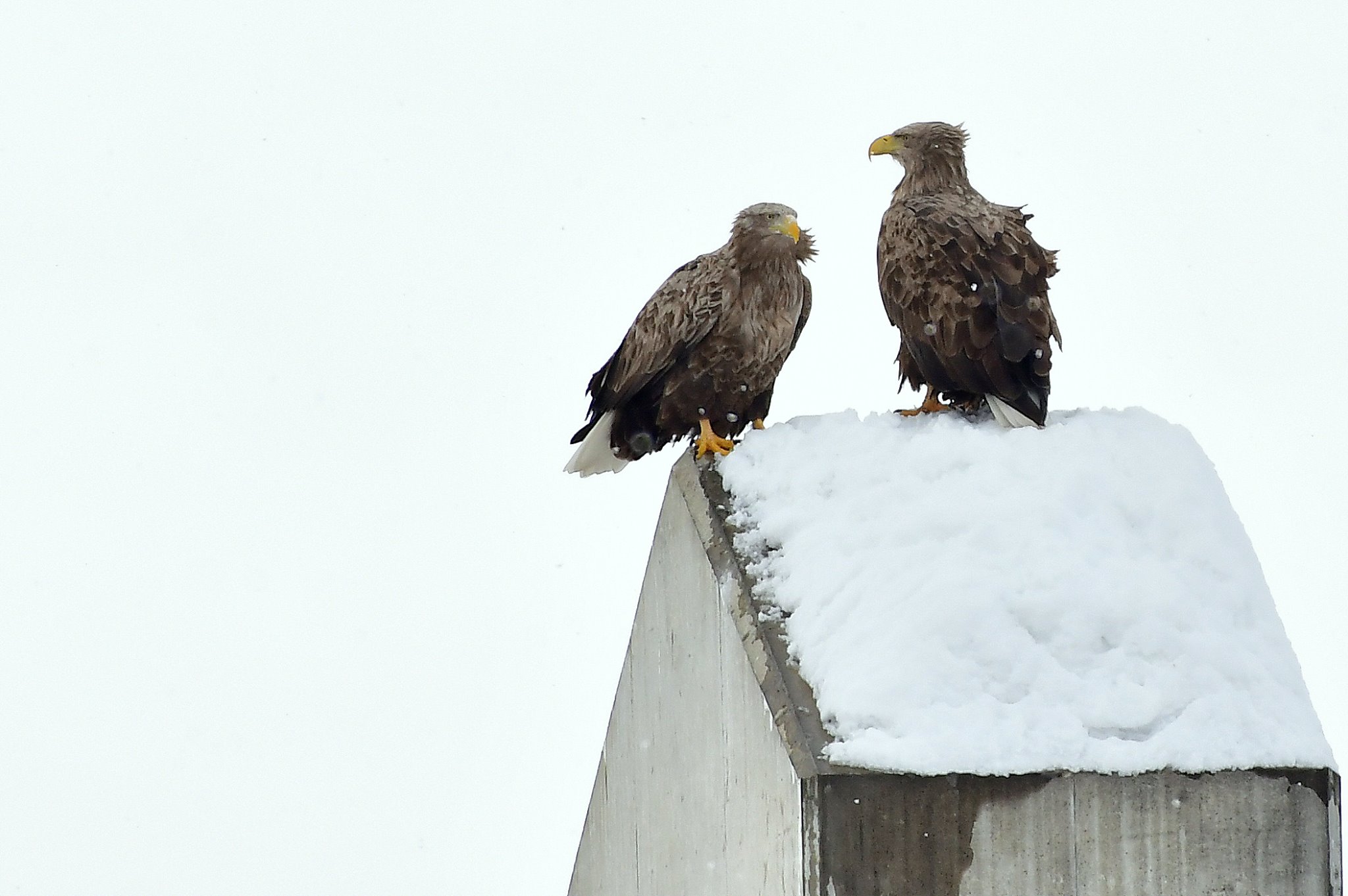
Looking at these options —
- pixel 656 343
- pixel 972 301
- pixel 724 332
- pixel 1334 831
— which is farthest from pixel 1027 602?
pixel 656 343

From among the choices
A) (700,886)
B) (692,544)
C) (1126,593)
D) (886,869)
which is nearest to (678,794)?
(700,886)

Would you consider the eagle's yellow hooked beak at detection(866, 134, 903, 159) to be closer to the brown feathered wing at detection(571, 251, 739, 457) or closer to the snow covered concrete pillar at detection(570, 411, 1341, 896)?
the brown feathered wing at detection(571, 251, 739, 457)

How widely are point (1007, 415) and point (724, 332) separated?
41.7 inches

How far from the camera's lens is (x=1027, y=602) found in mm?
3549

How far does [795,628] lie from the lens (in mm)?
3641

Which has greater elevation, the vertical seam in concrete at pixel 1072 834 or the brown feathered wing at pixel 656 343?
the brown feathered wing at pixel 656 343

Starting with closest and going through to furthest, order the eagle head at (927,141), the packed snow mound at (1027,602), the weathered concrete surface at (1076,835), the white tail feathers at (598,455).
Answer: the weathered concrete surface at (1076,835) → the packed snow mound at (1027,602) → the eagle head at (927,141) → the white tail feathers at (598,455)

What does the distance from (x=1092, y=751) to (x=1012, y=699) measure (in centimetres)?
22

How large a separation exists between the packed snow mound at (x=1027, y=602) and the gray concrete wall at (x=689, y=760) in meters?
0.21

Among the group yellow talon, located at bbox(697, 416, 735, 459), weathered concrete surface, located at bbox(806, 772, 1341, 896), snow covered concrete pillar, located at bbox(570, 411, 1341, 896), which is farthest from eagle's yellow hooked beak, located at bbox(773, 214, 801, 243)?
weathered concrete surface, located at bbox(806, 772, 1341, 896)

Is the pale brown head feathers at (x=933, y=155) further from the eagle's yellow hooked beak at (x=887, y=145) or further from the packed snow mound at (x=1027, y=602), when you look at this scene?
the packed snow mound at (x=1027, y=602)

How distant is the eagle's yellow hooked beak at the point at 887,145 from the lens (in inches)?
192

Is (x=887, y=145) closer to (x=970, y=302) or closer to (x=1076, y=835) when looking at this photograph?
(x=970, y=302)

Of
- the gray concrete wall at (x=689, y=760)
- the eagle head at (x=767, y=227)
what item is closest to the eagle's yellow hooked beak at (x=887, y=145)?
the eagle head at (x=767, y=227)
